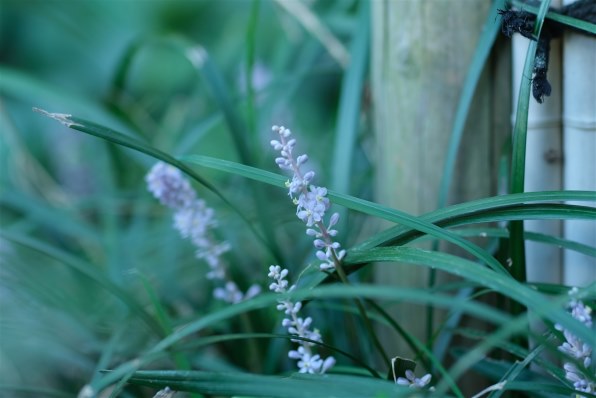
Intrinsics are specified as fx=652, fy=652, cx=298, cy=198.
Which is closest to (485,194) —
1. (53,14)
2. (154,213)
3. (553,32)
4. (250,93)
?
(553,32)

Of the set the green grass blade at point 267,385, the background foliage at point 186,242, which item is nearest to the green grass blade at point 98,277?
the background foliage at point 186,242

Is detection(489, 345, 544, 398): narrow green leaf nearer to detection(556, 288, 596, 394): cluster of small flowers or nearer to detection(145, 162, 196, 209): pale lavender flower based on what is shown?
→ detection(556, 288, 596, 394): cluster of small flowers

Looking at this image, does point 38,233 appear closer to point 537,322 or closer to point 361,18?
point 361,18

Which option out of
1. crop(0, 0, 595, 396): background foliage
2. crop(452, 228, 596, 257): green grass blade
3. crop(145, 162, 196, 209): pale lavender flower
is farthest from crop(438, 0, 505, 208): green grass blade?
crop(145, 162, 196, 209): pale lavender flower

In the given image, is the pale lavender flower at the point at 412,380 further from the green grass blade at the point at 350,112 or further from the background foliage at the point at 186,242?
the green grass blade at the point at 350,112

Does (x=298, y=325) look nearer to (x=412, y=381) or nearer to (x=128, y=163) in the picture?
(x=412, y=381)

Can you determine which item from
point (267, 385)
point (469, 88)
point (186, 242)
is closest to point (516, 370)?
point (267, 385)
